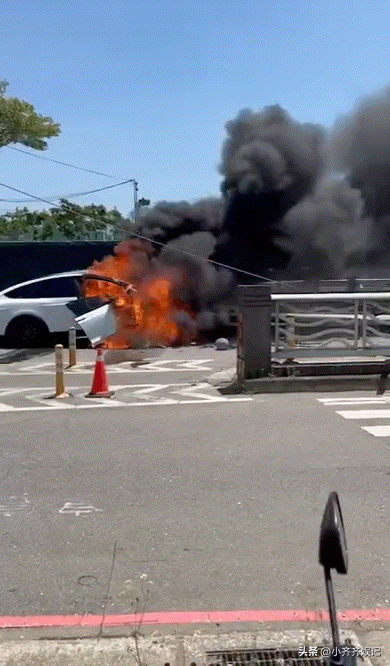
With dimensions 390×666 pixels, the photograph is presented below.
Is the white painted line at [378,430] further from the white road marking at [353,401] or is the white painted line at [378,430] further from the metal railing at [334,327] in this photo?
the metal railing at [334,327]

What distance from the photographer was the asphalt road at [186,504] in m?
3.73

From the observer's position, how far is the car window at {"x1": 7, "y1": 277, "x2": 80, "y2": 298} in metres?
14.5

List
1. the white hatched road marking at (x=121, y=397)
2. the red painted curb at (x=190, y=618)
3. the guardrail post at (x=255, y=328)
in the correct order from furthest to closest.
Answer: the guardrail post at (x=255, y=328) → the white hatched road marking at (x=121, y=397) → the red painted curb at (x=190, y=618)

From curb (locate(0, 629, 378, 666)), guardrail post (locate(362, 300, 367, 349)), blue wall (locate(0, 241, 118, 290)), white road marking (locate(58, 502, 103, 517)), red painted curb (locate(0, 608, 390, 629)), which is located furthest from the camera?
blue wall (locate(0, 241, 118, 290))

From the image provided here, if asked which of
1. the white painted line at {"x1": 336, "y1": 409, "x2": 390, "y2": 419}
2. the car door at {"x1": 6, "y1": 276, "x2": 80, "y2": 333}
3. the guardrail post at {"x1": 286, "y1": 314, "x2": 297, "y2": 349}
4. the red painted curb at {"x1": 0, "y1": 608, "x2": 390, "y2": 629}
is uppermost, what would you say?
the car door at {"x1": 6, "y1": 276, "x2": 80, "y2": 333}

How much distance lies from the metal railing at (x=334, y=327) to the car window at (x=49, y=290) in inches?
238

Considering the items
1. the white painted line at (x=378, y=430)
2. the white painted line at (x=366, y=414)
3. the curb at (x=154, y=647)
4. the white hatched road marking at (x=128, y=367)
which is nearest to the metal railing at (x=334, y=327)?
the white painted line at (x=366, y=414)

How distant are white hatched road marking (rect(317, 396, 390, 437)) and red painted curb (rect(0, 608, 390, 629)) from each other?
3729 mm

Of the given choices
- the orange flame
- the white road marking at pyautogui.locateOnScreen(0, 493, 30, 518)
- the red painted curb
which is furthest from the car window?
the red painted curb

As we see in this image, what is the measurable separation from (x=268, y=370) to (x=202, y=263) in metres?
6.12

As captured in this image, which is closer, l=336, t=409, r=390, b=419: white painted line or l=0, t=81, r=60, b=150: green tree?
l=336, t=409, r=390, b=419: white painted line

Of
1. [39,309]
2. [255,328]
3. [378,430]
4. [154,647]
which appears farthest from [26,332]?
[154,647]

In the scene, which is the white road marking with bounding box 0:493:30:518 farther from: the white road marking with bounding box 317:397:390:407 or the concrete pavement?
the white road marking with bounding box 317:397:390:407

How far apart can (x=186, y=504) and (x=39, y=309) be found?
10.0m
